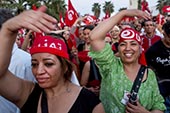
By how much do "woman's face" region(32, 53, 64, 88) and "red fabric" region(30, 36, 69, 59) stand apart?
1.1 inches

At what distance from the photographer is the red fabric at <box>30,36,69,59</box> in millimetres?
2547

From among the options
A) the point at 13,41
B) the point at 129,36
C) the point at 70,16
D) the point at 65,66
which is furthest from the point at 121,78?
the point at 70,16

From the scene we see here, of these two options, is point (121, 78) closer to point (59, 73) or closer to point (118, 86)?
point (118, 86)

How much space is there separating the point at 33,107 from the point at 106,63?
1.15 metres

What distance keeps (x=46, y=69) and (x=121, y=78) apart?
114cm

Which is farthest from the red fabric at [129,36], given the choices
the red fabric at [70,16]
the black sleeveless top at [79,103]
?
the red fabric at [70,16]

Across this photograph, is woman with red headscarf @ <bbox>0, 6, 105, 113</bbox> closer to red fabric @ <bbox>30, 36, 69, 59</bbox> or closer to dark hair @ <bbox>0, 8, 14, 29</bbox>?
red fabric @ <bbox>30, 36, 69, 59</bbox>

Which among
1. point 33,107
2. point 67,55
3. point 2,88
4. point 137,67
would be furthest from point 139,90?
point 2,88

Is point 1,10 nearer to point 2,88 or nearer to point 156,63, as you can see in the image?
point 2,88

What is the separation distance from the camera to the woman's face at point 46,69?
251cm

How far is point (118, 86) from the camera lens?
346 cm

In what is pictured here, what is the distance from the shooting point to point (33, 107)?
247 cm

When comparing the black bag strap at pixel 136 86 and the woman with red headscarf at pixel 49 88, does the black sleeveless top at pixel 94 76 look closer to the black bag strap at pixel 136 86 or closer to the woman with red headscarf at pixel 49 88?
the black bag strap at pixel 136 86

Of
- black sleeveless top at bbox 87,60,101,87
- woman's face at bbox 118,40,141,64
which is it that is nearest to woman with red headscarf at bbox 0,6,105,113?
woman's face at bbox 118,40,141,64
